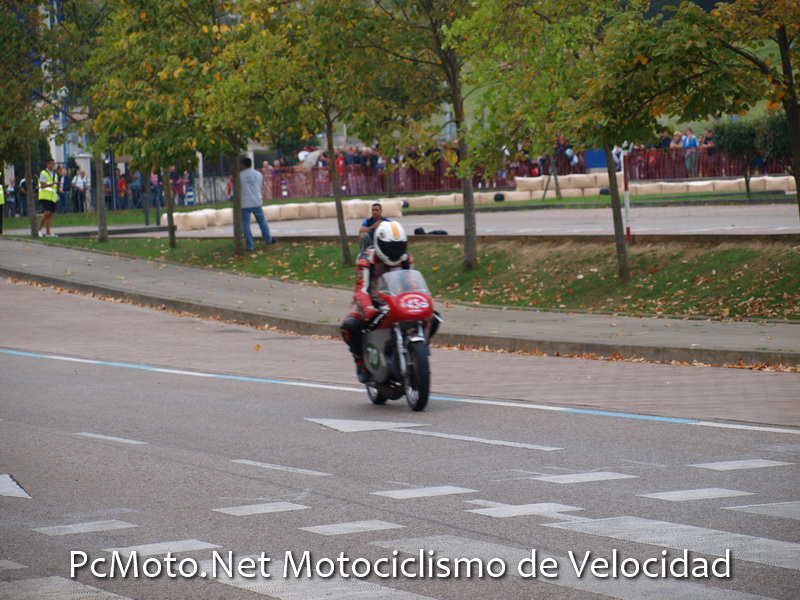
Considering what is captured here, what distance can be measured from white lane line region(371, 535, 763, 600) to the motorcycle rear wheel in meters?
5.76

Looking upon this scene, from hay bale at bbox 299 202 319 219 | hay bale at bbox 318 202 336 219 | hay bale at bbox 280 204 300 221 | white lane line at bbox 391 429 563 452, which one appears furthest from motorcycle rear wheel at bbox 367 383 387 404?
hay bale at bbox 318 202 336 219

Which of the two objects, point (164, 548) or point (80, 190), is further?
point (80, 190)

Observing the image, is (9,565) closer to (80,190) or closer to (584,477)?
(584,477)

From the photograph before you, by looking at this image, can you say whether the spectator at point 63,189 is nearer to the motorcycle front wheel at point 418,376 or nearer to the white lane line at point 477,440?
the motorcycle front wheel at point 418,376

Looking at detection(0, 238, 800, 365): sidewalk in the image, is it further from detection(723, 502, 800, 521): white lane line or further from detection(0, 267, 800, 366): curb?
detection(723, 502, 800, 521): white lane line

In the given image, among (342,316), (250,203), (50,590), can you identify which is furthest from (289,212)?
(50,590)

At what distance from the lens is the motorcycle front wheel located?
11.8m

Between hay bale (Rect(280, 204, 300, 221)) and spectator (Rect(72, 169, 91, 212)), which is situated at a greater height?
spectator (Rect(72, 169, 91, 212))

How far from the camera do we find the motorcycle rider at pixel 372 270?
12414 millimetres

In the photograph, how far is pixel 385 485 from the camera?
8562 mm

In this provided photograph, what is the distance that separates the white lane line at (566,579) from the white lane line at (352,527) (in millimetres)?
317

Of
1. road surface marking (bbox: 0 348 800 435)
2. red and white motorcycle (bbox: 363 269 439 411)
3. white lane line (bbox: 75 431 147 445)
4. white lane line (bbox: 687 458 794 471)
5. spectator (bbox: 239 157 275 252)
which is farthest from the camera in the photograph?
spectator (bbox: 239 157 275 252)

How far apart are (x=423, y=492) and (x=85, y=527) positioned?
2.03 m

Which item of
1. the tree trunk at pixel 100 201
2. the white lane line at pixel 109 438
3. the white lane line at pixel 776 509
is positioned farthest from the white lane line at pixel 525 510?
the tree trunk at pixel 100 201
